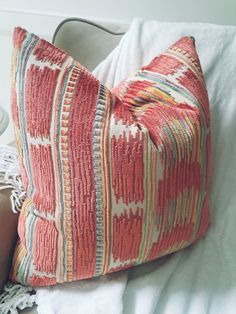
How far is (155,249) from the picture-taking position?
724mm

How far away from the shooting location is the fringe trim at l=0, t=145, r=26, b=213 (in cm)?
78

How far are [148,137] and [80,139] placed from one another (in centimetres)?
10

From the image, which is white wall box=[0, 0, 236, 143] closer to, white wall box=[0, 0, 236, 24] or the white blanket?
white wall box=[0, 0, 236, 24]

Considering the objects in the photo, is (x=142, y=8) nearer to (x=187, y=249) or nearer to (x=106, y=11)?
(x=106, y=11)

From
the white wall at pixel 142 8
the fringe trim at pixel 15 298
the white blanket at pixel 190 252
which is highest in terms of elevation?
the white wall at pixel 142 8

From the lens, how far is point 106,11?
1.22 m

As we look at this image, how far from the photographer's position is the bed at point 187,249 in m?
0.72

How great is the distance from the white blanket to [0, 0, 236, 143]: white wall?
0.96 ft

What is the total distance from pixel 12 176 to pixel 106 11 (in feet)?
2.04

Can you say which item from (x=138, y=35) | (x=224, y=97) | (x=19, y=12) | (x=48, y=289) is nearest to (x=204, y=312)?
(x=48, y=289)

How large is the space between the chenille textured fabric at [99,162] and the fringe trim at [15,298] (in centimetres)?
2

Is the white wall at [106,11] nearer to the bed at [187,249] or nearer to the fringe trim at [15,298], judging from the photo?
the bed at [187,249]

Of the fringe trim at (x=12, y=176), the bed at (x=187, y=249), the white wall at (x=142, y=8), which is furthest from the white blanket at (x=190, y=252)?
the white wall at (x=142, y=8)

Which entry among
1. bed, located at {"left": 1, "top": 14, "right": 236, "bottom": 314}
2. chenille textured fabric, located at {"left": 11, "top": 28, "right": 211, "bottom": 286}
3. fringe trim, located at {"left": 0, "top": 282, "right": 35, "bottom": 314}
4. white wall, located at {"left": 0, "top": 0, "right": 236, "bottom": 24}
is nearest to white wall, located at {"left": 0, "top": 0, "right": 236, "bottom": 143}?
white wall, located at {"left": 0, "top": 0, "right": 236, "bottom": 24}
